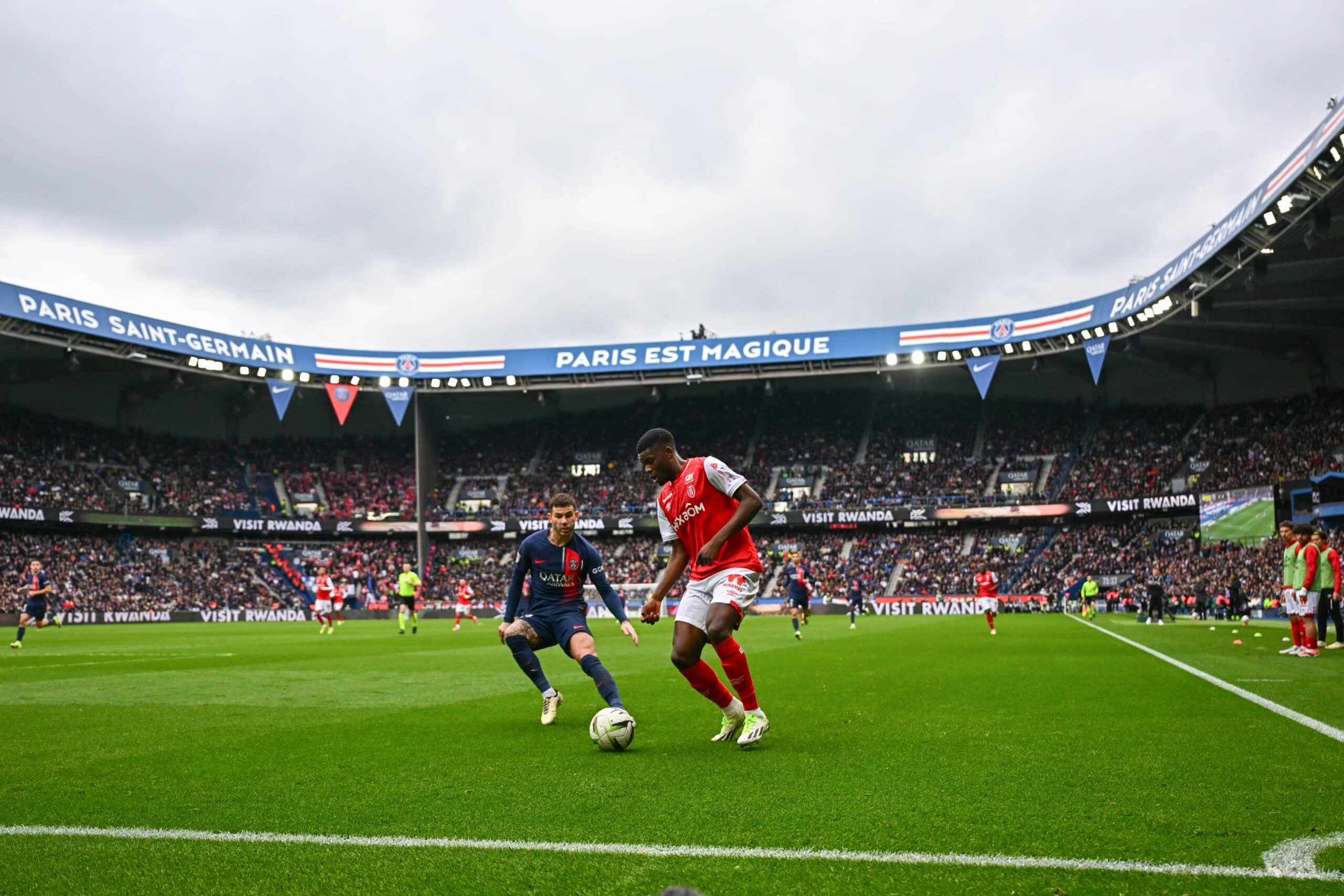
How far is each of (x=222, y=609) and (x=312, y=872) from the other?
49.6m

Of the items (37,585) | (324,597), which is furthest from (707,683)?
(324,597)

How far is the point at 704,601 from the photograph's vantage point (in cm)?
668

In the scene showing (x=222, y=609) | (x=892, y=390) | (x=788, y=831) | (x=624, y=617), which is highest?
(x=892, y=390)

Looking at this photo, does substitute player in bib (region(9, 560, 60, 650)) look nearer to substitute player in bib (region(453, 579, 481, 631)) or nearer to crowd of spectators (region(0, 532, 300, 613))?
substitute player in bib (region(453, 579, 481, 631))

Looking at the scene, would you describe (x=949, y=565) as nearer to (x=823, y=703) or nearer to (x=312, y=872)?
(x=823, y=703)

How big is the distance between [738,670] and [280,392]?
48.8m

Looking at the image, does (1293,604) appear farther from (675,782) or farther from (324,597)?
(324,597)

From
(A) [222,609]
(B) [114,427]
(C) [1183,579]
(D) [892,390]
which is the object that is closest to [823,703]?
(C) [1183,579]

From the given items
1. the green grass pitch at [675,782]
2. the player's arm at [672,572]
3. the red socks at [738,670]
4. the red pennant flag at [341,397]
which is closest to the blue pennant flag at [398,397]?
the red pennant flag at [341,397]

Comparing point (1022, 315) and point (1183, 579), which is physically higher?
point (1022, 315)

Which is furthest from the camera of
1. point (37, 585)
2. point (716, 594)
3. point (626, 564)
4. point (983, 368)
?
point (626, 564)

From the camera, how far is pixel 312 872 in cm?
350

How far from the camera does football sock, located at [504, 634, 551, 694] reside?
7.94 meters

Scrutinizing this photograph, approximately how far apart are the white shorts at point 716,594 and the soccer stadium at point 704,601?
4 cm
